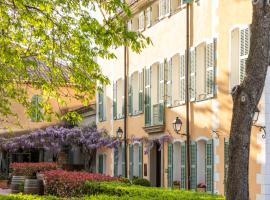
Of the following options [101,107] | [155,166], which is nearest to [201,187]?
[155,166]

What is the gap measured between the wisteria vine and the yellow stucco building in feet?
5.19

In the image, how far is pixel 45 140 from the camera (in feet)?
135

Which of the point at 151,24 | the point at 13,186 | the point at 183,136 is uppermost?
the point at 151,24

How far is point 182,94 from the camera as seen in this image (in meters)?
24.6

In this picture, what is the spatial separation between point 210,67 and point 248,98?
533 inches

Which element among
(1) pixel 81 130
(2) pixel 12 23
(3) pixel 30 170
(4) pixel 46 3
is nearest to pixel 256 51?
(4) pixel 46 3

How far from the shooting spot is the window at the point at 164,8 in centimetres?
2649

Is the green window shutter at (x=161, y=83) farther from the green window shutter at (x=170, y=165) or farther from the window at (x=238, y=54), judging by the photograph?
the window at (x=238, y=54)

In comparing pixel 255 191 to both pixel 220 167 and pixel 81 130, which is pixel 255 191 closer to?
pixel 220 167

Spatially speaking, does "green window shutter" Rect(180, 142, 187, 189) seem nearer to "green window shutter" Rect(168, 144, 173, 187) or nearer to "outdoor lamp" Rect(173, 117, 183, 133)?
"outdoor lamp" Rect(173, 117, 183, 133)

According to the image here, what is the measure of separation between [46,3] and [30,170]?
20.3 metres

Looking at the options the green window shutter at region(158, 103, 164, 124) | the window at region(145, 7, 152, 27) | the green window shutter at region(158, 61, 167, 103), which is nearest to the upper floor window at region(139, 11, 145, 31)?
the window at region(145, 7, 152, 27)

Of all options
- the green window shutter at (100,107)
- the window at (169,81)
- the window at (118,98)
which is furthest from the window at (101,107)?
the window at (169,81)

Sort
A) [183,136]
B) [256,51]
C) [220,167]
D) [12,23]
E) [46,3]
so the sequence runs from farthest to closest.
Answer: [183,136] → [220,167] → [12,23] → [46,3] → [256,51]
